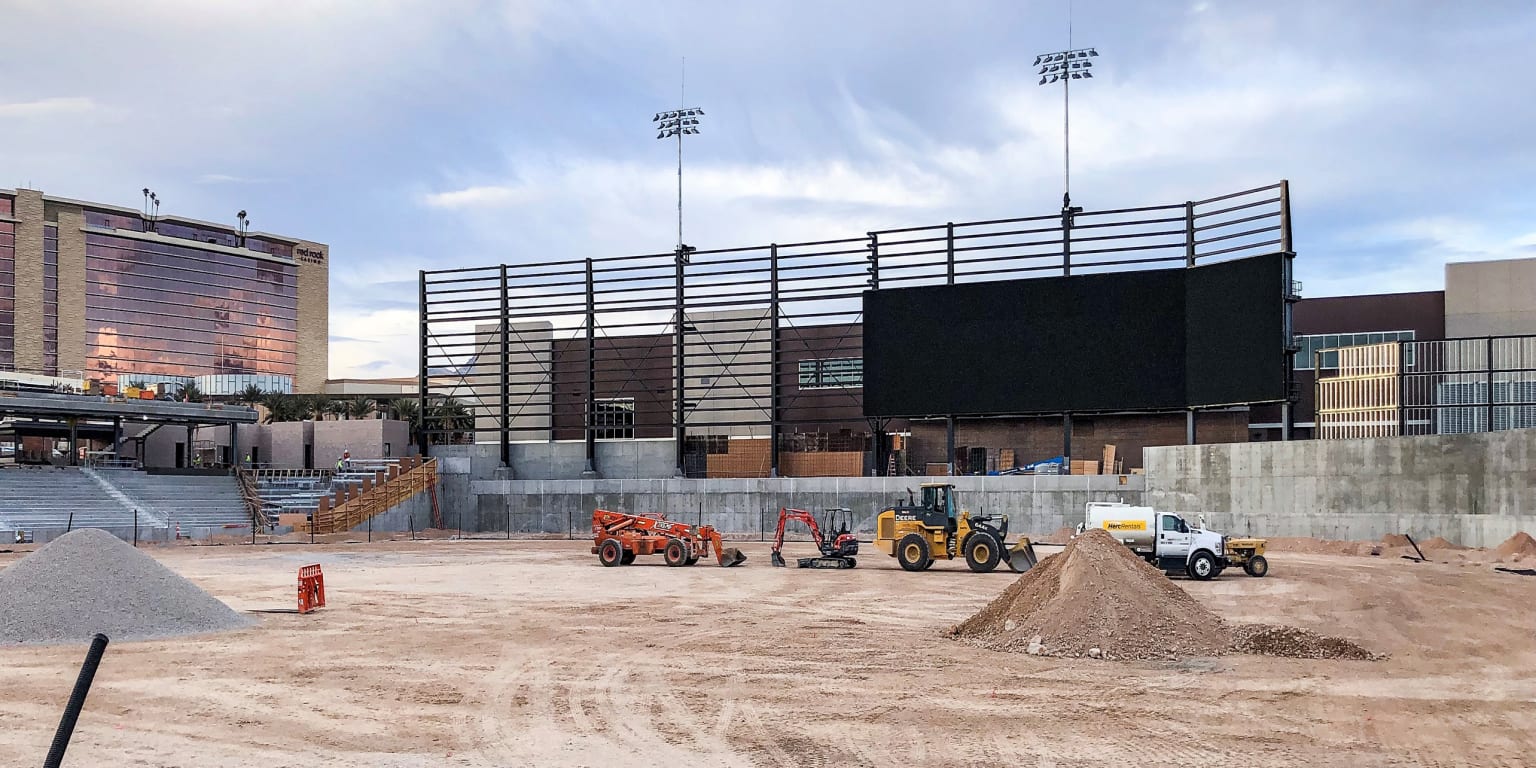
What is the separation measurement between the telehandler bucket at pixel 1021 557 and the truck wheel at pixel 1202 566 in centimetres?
404

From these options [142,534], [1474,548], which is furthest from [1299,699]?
[142,534]

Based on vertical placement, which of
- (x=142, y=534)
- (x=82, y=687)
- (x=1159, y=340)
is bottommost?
(x=142, y=534)

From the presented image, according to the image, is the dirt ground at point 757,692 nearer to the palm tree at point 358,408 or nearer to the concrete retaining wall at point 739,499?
the concrete retaining wall at point 739,499

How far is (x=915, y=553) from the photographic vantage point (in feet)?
111

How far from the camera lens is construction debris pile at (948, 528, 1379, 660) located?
1806cm

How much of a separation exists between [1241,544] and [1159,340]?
2193cm

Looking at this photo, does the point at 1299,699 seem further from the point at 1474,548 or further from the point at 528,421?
the point at 528,421

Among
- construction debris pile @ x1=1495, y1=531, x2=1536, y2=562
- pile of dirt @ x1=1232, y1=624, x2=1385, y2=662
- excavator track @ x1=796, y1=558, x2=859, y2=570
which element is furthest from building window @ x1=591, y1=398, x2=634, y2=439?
pile of dirt @ x1=1232, y1=624, x2=1385, y2=662

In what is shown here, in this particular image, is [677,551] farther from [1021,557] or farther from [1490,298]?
[1490,298]

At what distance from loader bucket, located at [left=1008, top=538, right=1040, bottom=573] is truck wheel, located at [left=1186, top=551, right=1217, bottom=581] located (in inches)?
159

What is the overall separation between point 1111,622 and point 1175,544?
1358 centimetres

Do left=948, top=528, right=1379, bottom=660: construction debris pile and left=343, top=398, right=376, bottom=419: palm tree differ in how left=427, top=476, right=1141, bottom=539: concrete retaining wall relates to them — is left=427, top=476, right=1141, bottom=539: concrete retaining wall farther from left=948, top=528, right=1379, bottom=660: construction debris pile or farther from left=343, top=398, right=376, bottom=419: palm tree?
left=343, top=398, right=376, bottom=419: palm tree

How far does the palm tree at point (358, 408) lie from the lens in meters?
99.9

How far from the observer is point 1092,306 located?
53.8 meters
